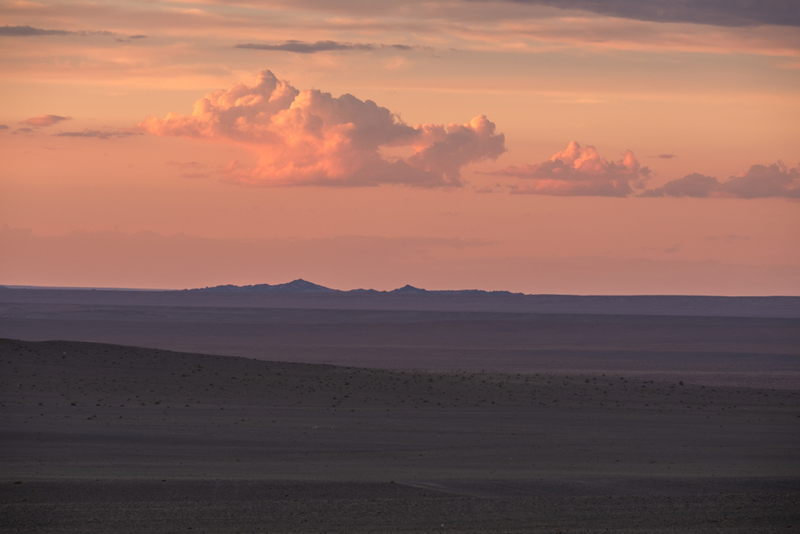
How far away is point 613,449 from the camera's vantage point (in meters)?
18.7

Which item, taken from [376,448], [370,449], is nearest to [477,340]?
[376,448]

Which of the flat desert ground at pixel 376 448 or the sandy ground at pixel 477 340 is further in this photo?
the sandy ground at pixel 477 340

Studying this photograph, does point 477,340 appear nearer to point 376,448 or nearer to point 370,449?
point 376,448

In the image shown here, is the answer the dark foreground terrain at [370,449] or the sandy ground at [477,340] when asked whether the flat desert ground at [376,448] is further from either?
the sandy ground at [477,340]

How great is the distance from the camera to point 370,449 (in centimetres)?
1831

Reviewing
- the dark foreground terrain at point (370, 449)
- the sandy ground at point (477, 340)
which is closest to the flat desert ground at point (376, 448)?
the dark foreground terrain at point (370, 449)

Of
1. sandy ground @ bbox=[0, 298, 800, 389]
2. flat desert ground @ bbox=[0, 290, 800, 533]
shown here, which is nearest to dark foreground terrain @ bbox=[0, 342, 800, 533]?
flat desert ground @ bbox=[0, 290, 800, 533]

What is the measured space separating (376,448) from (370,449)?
170 millimetres

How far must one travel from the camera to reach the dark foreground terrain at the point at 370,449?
12.0 metres

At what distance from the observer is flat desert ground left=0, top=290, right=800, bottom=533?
1205 centimetres

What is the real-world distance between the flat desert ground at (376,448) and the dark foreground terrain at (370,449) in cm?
6

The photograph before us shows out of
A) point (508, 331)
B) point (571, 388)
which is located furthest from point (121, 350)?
point (508, 331)

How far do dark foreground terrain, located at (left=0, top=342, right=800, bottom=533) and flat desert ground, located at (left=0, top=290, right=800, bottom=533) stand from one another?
6cm

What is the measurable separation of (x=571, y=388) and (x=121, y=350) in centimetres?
1595
